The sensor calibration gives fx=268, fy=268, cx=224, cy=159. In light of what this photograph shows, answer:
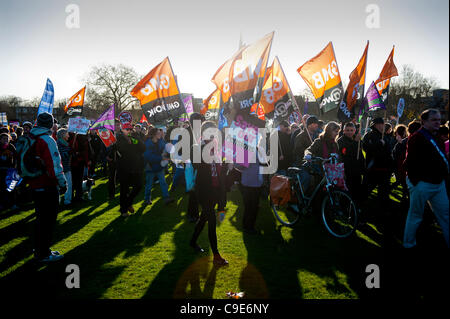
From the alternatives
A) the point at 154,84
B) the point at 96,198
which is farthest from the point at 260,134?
the point at 96,198

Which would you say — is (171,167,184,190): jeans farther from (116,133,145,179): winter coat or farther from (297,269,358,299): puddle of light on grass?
(297,269,358,299): puddle of light on grass

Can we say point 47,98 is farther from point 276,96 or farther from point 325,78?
point 325,78

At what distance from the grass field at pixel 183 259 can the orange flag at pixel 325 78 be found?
2.81 m

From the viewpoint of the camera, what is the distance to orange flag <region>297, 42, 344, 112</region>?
6.37 meters

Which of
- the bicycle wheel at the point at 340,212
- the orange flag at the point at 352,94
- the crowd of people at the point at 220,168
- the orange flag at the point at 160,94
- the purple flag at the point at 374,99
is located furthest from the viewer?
the purple flag at the point at 374,99

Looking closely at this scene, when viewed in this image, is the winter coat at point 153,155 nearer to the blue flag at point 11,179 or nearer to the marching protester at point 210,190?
the blue flag at point 11,179

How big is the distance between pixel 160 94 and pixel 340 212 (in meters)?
4.32

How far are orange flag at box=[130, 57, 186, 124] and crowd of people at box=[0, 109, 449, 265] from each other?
53 cm

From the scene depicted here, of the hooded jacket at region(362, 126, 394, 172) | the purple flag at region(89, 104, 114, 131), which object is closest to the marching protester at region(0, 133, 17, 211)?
the purple flag at region(89, 104, 114, 131)

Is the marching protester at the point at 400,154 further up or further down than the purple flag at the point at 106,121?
further down

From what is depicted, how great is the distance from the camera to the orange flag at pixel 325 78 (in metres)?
6.37

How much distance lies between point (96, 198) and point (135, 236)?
12.0 ft

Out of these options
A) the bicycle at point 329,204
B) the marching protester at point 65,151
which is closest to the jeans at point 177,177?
the marching protester at point 65,151
